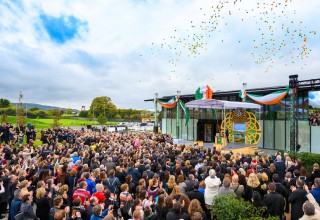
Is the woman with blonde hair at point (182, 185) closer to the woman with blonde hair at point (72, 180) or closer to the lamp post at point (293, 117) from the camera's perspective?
the woman with blonde hair at point (72, 180)

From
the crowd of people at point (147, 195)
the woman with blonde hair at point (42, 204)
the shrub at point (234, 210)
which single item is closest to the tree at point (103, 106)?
the crowd of people at point (147, 195)

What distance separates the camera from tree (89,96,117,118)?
98894 millimetres

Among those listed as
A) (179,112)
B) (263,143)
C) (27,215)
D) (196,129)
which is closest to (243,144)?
(263,143)

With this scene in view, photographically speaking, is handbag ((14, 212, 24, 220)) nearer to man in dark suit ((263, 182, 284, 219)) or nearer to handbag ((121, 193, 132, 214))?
handbag ((121, 193, 132, 214))

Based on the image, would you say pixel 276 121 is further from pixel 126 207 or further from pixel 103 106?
pixel 103 106

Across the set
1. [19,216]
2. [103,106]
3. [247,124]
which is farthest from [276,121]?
[103,106]

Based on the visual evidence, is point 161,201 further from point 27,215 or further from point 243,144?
point 243,144

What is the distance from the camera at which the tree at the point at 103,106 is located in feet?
324

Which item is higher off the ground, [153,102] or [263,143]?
[153,102]

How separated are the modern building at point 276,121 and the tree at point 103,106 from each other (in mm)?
68054

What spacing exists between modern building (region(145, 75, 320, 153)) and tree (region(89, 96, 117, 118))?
223 ft

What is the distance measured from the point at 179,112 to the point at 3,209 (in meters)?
26.6

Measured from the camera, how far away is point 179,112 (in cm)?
3372

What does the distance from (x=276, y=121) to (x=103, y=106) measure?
271ft
